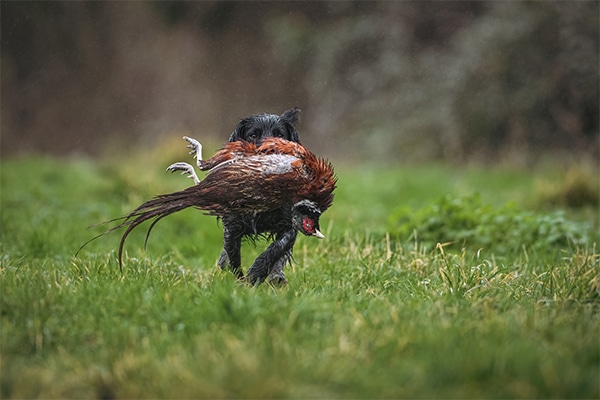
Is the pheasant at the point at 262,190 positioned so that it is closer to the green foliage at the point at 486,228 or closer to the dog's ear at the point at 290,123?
the dog's ear at the point at 290,123

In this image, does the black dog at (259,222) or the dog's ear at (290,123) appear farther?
the dog's ear at (290,123)

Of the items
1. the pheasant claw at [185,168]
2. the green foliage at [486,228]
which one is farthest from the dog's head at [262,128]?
the green foliage at [486,228]

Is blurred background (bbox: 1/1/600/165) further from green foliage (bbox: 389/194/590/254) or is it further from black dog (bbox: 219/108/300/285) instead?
black dog (bbox: 219/108/300/285)

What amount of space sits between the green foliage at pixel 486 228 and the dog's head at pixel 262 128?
2146mm

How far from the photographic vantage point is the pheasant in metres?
4.01

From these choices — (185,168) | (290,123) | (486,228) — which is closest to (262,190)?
(185,168)

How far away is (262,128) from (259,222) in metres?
0.62

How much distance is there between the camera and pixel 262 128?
14.8 ft

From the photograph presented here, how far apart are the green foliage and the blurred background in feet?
24.5

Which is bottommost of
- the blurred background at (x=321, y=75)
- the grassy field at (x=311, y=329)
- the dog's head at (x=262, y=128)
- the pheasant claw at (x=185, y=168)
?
the grassy field at (x=311, y=329)

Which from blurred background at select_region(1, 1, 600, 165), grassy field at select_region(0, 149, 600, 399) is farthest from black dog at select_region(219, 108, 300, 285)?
blurred background at select_region(1, 1, 600, 165)

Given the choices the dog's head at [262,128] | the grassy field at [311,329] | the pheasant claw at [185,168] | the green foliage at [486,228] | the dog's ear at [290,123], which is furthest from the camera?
the green foliage at [486,228]

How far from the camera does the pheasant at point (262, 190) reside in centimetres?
401

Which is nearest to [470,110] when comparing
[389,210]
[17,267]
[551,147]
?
[551,147]
